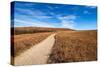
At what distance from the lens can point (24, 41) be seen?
6.91 ft

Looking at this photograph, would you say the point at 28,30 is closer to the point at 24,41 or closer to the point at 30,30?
the point at 30,30

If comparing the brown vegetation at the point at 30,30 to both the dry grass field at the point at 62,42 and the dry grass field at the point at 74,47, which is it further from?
the dry grass field at the point at 74,47

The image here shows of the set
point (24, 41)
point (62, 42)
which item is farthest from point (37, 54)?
point (62, 42)

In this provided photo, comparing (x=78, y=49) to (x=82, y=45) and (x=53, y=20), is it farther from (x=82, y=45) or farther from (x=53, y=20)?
(x=53, y=20)

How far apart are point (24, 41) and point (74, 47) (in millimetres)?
636

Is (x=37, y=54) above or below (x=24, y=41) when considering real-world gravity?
below

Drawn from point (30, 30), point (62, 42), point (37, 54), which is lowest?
point (37, 54)

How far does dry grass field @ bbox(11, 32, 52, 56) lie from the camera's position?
6.76 feet

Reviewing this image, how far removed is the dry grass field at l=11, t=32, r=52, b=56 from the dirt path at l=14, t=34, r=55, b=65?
45mm

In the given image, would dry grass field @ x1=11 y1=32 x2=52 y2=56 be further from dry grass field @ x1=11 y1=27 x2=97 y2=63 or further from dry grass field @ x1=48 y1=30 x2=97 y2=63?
dry grass field @ x1=48 y1=30 x2=97 y2=63

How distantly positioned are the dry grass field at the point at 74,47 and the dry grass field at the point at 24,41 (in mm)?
220

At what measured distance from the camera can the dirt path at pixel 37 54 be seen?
208 centimetres

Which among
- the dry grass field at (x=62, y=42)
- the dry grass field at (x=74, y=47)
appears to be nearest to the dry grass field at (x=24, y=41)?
the dry grass field at (x=62, y=42)
